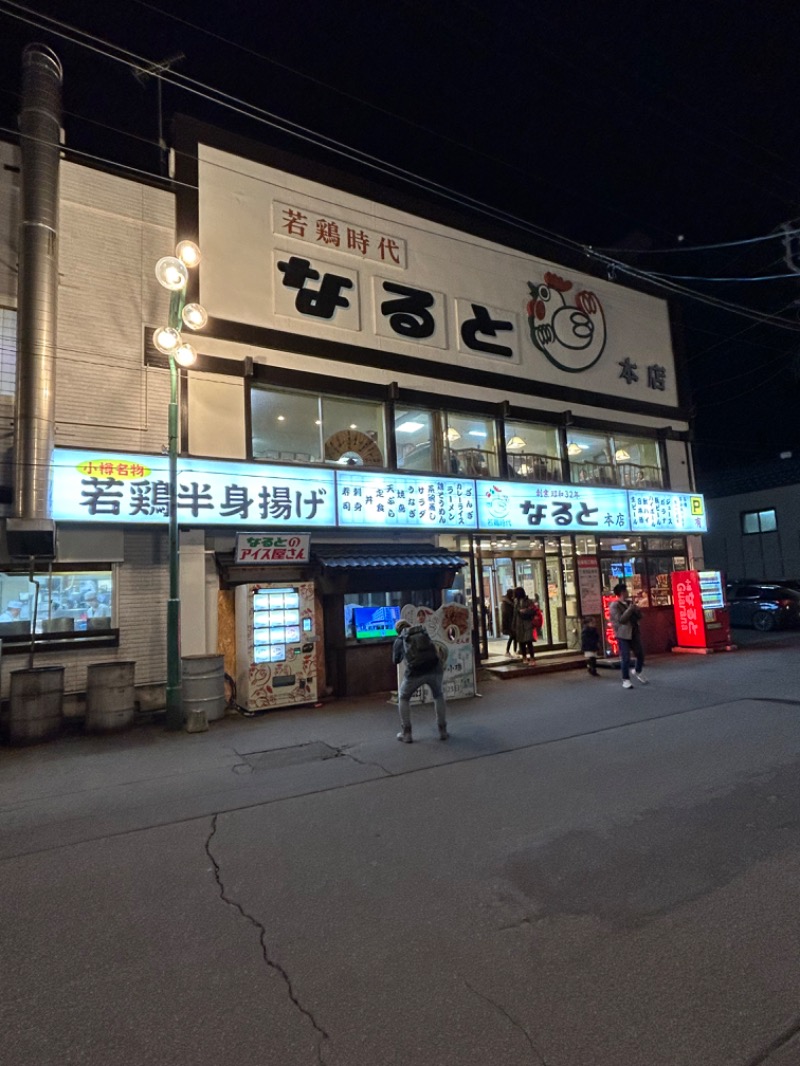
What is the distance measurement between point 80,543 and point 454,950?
9475 millimetres

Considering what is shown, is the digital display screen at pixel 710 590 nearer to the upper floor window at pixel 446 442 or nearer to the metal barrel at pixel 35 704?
the upper floor window at pixel 446 442

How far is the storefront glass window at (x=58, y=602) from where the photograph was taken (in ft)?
32.6

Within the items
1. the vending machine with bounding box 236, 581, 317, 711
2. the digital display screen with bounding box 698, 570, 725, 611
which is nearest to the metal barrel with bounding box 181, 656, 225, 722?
the vending machine with bounding box 236, 581, 317, 711

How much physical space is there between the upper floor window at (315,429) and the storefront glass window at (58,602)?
3996 millimetres

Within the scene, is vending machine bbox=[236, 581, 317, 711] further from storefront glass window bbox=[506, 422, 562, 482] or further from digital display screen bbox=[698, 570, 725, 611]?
digital display screen bbox=[698, 570, 725, 611]

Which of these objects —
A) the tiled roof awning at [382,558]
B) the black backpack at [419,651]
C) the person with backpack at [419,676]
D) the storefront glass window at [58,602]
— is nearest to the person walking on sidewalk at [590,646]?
the tiled roof awning at [382,558]

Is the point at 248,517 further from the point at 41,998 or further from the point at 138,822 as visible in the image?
the point at 41,998

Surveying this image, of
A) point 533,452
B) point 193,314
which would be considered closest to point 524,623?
point 533,452

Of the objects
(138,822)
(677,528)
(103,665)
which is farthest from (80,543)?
(677,528)

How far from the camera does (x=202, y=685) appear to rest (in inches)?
384

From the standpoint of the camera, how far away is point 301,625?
1099 centimetres

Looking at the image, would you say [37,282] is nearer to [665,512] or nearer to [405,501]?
[405,501]

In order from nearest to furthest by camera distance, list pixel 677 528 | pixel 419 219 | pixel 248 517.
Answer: pixel 248 517 < pixel 419 219 < pixel 677 528

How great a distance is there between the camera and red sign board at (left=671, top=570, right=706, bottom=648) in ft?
52.5
